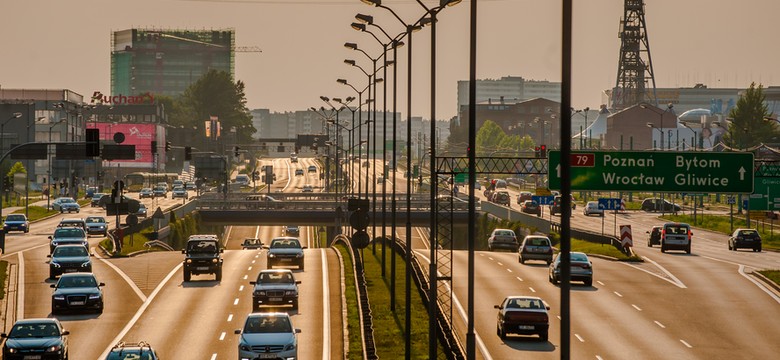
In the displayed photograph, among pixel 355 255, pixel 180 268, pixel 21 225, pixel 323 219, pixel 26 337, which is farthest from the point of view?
pixel 323 219

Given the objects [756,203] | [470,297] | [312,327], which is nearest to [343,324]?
[312,327]

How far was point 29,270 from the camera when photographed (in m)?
68.2

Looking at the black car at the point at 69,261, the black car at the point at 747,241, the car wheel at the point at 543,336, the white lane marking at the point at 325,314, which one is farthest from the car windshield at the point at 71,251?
the black car at the point at 747,241

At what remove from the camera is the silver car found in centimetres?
3603

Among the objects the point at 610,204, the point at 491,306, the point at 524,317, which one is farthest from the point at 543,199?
the point at 524,317

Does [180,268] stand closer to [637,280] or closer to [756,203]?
[637,280]

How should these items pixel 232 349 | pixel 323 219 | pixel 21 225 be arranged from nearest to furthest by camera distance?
pixel 232 349 < pixel 21 225 < pixel 323 219

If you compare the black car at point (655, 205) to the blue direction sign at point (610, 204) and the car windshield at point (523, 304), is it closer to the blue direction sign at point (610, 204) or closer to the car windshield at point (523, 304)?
the blue direction sign at point (610, 204)

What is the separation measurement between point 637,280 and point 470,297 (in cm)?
3894

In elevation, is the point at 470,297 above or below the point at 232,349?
above

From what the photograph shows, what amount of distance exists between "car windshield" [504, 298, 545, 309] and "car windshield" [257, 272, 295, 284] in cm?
980

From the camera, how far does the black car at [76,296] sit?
4922 centimetres

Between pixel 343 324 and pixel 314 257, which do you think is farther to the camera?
pixel 314 257

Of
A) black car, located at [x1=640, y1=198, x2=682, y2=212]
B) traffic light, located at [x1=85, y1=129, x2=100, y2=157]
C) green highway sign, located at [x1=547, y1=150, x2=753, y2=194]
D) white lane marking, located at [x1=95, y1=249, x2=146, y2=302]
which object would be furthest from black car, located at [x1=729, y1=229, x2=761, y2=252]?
black car, located at [x1=640, y1=198, x2=682, y2=212]
